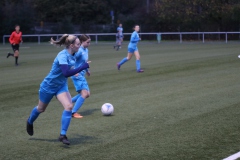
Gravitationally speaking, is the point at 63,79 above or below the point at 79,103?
above

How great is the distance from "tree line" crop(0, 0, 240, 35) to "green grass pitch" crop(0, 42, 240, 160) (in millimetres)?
34017

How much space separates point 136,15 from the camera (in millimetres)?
60719

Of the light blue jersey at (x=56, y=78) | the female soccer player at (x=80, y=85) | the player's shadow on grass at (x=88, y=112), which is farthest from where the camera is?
the player's shadow on grass at (x=88, y=112)

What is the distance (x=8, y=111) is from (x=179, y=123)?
4219 millimetres

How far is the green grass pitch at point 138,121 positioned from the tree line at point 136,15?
34017 millimetres

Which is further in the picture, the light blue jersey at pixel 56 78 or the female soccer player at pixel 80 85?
the female soccer player at pixel 80 85

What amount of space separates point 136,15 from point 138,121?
5139 cm

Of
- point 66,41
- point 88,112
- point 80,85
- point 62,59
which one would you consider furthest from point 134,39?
point 62,59

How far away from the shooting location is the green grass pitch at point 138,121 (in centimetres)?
771

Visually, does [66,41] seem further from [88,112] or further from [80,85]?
[88,112]

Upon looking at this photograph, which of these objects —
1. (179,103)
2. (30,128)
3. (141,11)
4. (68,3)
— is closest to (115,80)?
(179,103)

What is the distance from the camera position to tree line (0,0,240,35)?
168ft

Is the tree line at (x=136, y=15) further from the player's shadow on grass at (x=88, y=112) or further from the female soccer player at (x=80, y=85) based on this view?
the female soccer player at (x=80, y=85)

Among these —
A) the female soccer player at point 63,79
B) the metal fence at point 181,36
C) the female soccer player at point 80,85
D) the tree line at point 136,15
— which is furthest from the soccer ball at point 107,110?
the tree line at point 136,15
